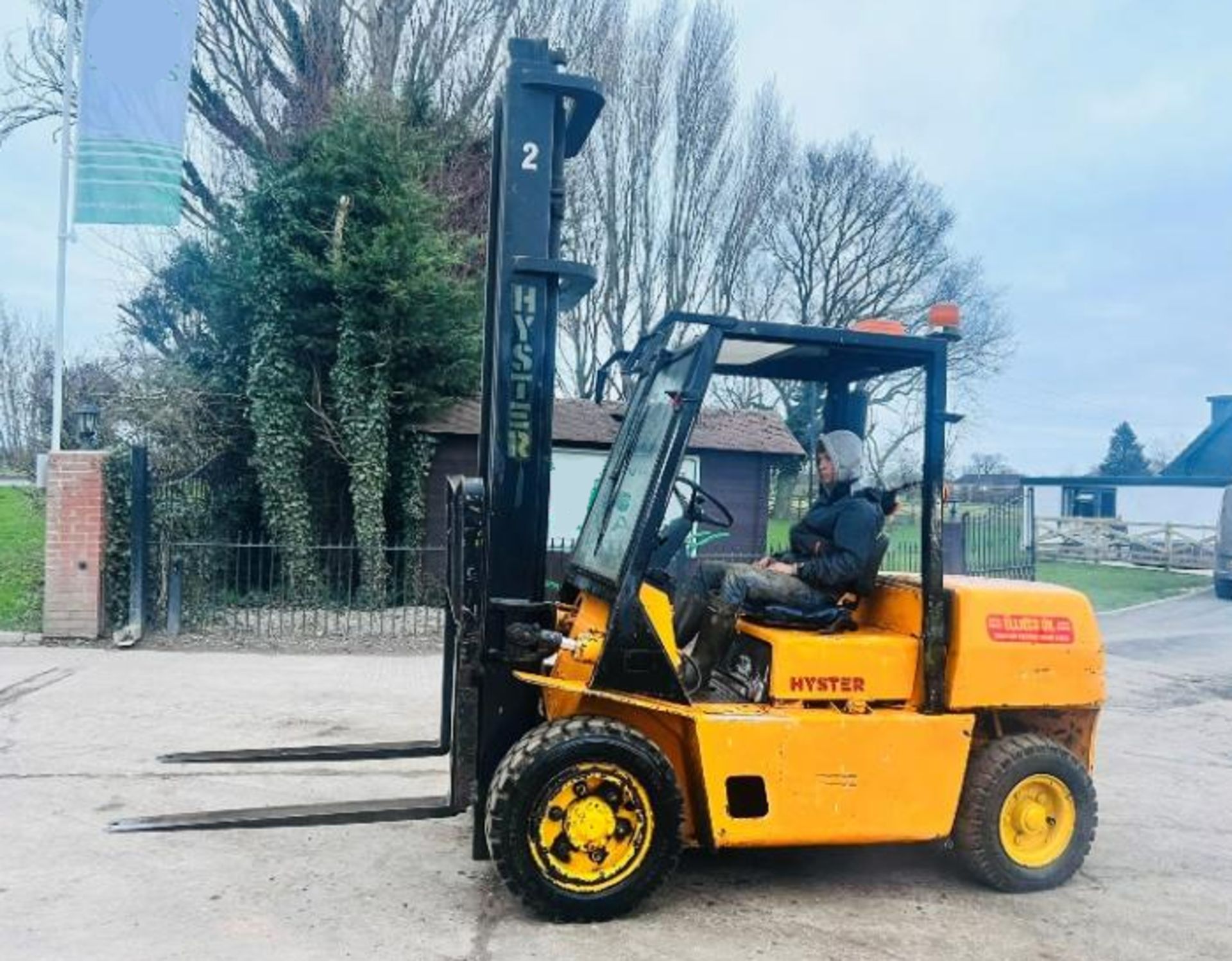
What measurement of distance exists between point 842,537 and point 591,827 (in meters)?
1.77

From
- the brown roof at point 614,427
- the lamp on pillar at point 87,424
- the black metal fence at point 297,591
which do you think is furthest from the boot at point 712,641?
the brown roof at point 614,427

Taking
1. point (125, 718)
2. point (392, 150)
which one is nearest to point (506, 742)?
point (125, 718)

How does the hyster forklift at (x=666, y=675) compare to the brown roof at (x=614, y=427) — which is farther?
the brown roof at (x=614, y=427)

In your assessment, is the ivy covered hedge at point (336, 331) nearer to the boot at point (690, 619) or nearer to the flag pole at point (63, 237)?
the flag pole at point (63, 237)

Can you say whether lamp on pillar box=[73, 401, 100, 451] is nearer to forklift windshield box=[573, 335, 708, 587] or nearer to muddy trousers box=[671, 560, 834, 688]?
forklift windshield box=[573, 335, 708, 587]

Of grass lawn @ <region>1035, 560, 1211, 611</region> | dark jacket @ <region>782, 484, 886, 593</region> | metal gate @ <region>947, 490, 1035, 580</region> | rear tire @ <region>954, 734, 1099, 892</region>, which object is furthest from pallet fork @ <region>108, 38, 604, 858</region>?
grass lawn @ <region>1035, 560, 1211, 611</region>

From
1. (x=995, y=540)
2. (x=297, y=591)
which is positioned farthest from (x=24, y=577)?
(x=995, y=540)

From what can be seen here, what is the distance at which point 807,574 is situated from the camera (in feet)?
16.2

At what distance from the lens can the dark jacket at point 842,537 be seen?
4.86 meters

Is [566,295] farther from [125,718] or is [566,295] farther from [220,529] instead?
[220,529]

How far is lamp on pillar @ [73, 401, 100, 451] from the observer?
1068cm

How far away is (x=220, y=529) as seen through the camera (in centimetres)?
1362

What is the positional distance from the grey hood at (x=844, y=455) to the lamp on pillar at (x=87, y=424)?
850cm

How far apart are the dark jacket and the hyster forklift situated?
0.17 m
